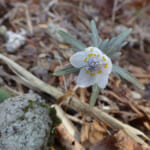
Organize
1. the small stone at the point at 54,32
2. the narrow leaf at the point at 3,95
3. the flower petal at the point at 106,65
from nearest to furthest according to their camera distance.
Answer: the flower petal at the point at 106,65 < the narrow leaf at the point at 3,95 < the small stone at the point at 54,32

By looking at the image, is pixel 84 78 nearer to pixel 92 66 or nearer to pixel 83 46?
pixel 92 66

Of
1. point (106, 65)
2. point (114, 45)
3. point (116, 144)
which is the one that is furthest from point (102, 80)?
point (116, 144)

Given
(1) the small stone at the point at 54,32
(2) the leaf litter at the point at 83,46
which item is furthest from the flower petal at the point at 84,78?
(1) the small stone at the point at 54,32

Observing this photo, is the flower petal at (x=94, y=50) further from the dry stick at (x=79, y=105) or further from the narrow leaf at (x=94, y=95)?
the dry stick at (x=79, y=105)

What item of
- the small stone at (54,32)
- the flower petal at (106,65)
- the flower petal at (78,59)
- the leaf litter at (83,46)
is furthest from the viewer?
the small stone at (54,32)

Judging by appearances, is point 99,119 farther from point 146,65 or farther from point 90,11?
point 90,11

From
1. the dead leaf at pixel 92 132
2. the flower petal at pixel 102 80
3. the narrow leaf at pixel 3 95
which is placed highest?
the flower petal at pixel 102 80
